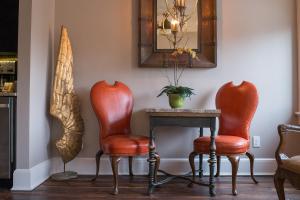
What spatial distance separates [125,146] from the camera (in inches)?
106

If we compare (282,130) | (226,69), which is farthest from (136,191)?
(226,69)

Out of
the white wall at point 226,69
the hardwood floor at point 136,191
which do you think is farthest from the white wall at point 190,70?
the hardwood floor at point 136,191

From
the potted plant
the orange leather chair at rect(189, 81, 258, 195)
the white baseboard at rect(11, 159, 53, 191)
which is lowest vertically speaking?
the white baseboard at rect(11, 159, 53, 191)

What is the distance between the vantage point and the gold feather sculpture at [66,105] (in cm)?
320

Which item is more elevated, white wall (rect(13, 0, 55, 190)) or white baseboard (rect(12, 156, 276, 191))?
white wall (rect(13, 0, 55, 190))

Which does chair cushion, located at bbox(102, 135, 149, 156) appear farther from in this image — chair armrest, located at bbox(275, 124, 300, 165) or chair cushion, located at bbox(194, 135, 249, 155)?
chair armrest, located at bbox(275, 124, 300, 165)

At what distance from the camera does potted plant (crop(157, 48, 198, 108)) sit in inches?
119

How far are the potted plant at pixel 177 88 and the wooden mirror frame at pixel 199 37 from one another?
0.12m

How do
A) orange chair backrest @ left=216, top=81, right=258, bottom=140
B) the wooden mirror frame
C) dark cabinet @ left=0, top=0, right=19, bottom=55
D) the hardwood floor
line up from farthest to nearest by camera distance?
dark cabinet @ left=0, top=0, right=19, bottom=55, the wooden mirror frame, orange chair backrest @ left=216, top=81, right=258, bottom=140, the hardwood floor

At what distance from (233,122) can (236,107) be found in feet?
0.51

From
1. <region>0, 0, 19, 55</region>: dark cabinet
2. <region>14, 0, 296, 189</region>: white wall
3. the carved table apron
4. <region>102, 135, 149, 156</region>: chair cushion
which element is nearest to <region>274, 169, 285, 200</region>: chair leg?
the carved table apron

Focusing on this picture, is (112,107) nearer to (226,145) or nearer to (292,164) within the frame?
(226,145)

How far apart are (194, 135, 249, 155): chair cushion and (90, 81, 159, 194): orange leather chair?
1.41 ft

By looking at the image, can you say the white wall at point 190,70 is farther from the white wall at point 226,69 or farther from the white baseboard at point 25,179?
the white baseboard at point 25,179
